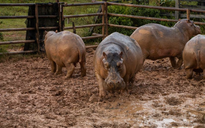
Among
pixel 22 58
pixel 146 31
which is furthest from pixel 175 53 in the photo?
pixel 22 58

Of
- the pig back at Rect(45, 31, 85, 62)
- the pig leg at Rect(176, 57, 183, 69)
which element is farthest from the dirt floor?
the pig back at Rect(45, 31, 85, 62)

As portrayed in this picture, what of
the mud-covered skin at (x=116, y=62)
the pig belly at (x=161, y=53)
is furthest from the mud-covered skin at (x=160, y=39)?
the mud-covered skin at (x=116, y=62)

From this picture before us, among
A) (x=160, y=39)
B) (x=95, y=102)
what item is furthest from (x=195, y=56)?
(x=95, y=102)

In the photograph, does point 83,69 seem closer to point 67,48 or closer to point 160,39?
point 67,48

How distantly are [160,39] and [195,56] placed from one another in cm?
129

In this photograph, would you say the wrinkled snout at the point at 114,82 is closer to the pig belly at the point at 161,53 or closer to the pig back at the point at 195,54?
the pig back at the point at 195,54

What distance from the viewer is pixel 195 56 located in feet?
23.6

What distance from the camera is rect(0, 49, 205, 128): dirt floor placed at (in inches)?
207

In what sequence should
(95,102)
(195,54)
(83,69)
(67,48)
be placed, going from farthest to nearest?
1. (83,69)
2. (67,48)
3. (195,54)
4. (95,102)

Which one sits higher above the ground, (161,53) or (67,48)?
(67,48)

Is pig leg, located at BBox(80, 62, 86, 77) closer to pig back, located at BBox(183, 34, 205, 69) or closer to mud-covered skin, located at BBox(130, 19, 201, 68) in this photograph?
mud-covered skin, located at BBox(130, 19, 201, 68)

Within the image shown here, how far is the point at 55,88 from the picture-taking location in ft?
23.2

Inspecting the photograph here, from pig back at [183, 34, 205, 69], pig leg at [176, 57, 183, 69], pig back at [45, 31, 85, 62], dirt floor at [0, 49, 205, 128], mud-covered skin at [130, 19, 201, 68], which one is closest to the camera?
dirt floor at [0, 49, 205, 128]

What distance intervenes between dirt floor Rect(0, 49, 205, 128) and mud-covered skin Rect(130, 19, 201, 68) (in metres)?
0.43
